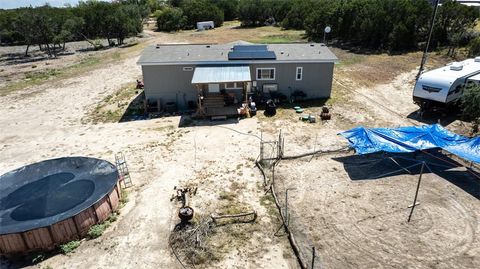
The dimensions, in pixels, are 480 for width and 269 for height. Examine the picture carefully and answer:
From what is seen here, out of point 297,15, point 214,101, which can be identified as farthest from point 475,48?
point 297,15

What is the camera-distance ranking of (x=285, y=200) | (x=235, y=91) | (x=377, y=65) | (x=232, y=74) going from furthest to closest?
1. (x=377, y=65)
2. (x=235, y=91)
3. (x=232, y=74)
4. (x=285, y=200)

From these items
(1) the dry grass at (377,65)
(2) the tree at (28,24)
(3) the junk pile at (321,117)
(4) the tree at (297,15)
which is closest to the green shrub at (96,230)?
(3) the junk pile at (321,117)

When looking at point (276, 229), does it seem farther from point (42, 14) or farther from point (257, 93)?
point (42, 14)

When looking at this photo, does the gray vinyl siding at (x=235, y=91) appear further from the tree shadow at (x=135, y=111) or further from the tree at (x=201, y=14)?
the tree at (x=201, y=14)

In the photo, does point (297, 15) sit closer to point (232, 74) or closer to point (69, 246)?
point (232, 74)

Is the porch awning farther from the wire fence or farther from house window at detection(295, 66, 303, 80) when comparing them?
the wire fence

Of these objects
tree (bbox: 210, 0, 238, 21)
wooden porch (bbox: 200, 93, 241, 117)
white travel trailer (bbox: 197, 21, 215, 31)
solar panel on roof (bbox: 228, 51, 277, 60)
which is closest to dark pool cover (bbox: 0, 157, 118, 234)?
wooden porch (bbox: 200, 93, 241, 117)

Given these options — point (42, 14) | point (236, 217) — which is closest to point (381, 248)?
point (236, 217)
